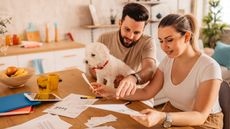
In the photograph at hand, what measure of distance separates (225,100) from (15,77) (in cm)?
131

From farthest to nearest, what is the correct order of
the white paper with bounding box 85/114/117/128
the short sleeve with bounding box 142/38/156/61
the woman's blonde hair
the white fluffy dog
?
the short sleeve with bounding box 142/38/156/61
the white fluffy dog
the woman's blonde hair
the white paper with bounding box 85/114/117/128

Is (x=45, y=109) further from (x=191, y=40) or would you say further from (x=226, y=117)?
(x=226, y=117)

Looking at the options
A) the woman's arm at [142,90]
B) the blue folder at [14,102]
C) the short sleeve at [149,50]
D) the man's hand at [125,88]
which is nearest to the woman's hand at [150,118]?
the man's hand at [125,88]

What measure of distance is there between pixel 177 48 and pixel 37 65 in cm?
201

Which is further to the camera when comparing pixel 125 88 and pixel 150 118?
pixel 125 88

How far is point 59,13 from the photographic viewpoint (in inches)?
144

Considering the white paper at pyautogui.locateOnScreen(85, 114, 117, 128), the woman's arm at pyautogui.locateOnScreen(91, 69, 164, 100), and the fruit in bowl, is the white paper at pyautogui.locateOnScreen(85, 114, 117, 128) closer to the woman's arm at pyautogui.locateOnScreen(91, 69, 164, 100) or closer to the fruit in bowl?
the woman's arm at pyautogui.locateOnScreen(91, 69, 164, 100)

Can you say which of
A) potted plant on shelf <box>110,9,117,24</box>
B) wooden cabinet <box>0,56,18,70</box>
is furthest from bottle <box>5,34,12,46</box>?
potted plant on shelf <box>110,9,117,24</box>

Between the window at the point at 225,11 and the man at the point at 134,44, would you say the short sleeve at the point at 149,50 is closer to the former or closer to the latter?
the man at the point at 134,44

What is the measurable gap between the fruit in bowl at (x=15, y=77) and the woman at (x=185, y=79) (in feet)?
1.67

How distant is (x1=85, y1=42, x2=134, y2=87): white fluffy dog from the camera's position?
173cm

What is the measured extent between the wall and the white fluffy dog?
2.02m

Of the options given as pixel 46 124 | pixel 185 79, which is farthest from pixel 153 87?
pixel 46 124

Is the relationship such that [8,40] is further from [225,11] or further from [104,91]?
[225,11]
